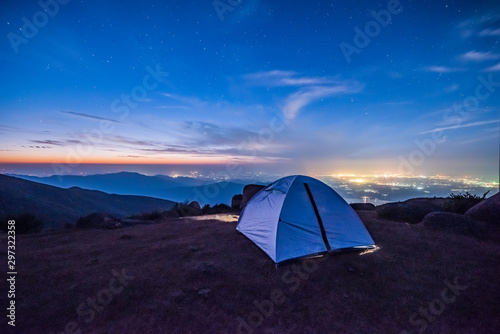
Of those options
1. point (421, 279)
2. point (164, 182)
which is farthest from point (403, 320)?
point (164, 182)

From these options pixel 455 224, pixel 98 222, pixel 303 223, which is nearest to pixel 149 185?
pixel 98 222

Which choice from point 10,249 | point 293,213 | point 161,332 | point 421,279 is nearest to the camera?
point 161,332

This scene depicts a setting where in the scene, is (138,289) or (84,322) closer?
(84,322)

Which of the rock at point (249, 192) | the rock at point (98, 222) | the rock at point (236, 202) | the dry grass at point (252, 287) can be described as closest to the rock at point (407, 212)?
the dry grass at point (252, 287)

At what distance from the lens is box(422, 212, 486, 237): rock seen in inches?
347

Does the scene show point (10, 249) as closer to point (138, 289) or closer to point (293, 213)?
point (138, 289)

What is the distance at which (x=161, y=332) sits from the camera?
371 cm

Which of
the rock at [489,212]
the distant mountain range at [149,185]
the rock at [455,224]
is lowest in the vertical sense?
the distant mountain range at [149,185]

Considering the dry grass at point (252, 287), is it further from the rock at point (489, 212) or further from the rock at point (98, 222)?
the rock at point (98, 222)

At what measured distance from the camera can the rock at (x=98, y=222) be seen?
12242 millimetres

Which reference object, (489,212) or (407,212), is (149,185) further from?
(489,212)

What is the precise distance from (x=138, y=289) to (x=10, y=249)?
659 cm

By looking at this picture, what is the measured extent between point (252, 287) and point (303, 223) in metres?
2.70

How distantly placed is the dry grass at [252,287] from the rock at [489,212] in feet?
7.71
